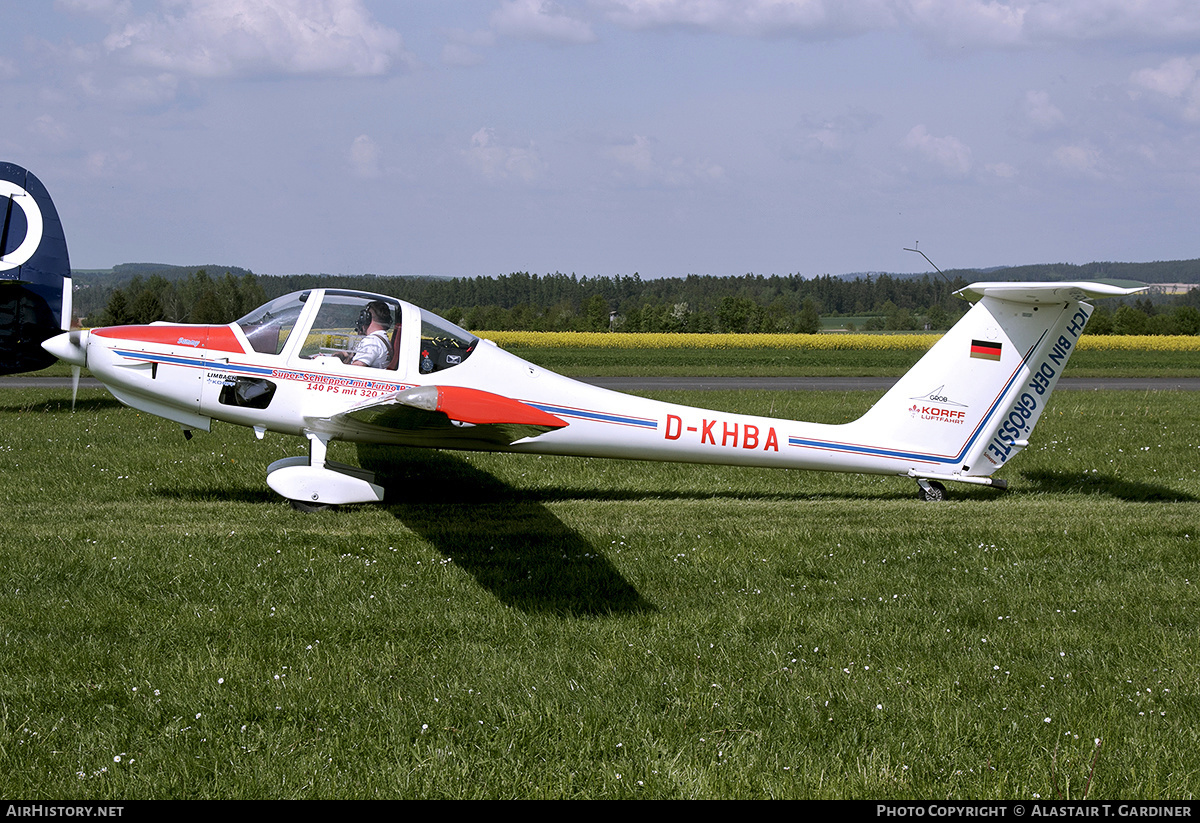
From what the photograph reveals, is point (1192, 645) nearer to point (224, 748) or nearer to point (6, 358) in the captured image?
point (224, 748)

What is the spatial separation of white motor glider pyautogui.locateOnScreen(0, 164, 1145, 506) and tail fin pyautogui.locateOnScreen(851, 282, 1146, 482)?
1cm

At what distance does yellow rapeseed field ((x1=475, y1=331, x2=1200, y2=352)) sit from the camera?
44219mm

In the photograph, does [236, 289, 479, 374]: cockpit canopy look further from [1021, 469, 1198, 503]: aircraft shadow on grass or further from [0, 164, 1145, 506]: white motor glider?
[1021, 469, 1198, 503]: aircraft shadow on grass

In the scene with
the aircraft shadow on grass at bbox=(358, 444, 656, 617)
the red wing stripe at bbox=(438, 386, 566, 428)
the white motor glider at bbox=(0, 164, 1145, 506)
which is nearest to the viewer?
the red wing stripe at bbox=(438, 386, 566, 428)

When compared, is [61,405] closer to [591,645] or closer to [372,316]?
[372,316]

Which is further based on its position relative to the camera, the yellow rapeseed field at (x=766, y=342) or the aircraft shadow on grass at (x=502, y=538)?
the yellow rapeseed field at (x=766, y=342)

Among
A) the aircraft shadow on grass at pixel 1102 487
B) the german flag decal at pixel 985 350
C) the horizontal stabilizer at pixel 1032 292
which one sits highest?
the horizontal stabilizer at pixel 1032 292

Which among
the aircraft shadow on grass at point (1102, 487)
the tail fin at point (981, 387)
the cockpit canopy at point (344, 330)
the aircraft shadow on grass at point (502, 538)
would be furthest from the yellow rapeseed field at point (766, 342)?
the cockpit canopy at point (344, 330)

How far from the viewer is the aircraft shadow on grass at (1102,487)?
1026 cm

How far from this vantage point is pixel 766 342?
47156mm

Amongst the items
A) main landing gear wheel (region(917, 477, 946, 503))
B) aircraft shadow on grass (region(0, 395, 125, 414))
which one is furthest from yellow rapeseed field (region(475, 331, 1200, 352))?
main landing gear wheel (region(917, 477, 946, 503))

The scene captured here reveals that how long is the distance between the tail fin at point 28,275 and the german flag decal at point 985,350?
14.8 m

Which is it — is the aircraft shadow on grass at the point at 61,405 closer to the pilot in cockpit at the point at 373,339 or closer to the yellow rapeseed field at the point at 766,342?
the pilot in cockpit at the point at 373,339

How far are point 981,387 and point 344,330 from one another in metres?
6.51
